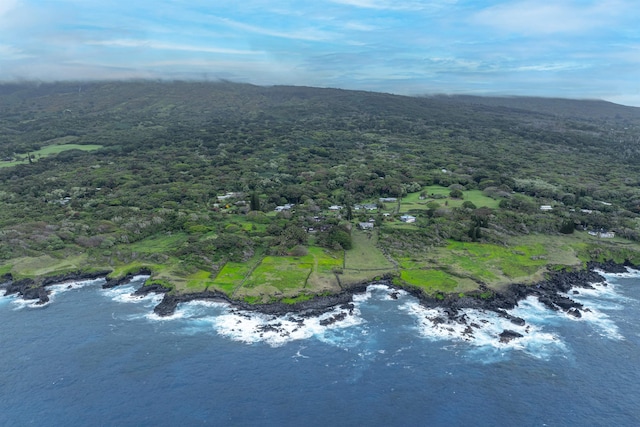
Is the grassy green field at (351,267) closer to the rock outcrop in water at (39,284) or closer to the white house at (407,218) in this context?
the rock outcrop in water at (39,284)

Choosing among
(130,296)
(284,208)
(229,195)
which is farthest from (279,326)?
(229,195)

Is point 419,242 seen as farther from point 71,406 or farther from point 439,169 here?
point 439,169

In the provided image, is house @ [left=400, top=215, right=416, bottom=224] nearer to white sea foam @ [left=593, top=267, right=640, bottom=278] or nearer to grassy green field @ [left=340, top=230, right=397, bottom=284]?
grassy green field @ [left=340, top=230, right=397, bottom=284]

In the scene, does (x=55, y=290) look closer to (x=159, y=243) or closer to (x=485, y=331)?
(x=159, y=243)

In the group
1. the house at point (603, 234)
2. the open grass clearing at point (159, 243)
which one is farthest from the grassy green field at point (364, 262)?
the house at point (603, 234)

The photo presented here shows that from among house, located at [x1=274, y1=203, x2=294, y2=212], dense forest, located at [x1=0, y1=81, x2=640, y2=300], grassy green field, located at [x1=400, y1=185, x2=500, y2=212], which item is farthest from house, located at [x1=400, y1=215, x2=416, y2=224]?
house, located at [x1=274, y1=203, x2=294, y2=212]

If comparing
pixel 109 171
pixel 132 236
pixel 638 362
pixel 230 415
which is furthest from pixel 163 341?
pixel 109 171
